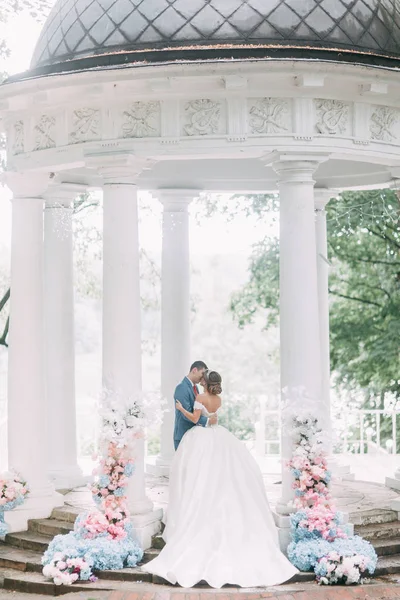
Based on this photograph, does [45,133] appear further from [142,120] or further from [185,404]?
[185,404]

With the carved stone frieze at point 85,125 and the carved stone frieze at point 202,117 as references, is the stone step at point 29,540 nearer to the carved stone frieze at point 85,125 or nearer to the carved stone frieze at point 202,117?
the carved stone frieze at point 85,125

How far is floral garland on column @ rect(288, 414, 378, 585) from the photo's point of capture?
1313 centimetres

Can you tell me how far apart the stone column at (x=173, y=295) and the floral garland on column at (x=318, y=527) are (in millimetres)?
5414

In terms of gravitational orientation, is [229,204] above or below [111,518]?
above

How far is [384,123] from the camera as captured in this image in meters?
14.8

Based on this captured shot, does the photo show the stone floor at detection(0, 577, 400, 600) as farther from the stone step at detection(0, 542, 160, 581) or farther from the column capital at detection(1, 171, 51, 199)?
the column capital at detection(1, 171, 51, 199)

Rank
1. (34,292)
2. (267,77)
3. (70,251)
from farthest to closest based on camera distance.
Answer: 1. (70,251)
2. (34,292)
3. (267,77)

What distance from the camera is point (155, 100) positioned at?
46.6ft

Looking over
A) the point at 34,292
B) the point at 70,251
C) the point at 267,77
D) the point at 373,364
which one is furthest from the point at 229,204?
the point at 267,77

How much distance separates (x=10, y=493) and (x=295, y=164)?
20.7 feet

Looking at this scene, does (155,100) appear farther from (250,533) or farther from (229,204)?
(229,204)

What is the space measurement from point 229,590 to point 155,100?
641 cm

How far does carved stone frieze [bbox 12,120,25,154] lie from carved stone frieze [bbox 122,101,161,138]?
2148mm

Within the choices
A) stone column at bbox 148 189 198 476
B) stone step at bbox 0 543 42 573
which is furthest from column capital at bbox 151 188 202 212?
stone step at bbox 0 543 42 573
